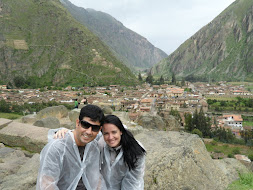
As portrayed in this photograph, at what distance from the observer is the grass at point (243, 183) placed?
3.68m

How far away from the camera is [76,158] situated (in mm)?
2170

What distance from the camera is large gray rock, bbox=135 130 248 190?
330 centimetres

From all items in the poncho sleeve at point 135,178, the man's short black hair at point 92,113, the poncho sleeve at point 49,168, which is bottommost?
the poncho sleeve at point 135,178

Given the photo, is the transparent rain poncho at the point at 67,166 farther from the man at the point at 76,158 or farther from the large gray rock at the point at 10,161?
the large gray rock at the point at 10,161

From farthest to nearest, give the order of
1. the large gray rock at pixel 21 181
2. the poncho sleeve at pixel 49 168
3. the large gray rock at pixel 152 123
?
the large gray rock at pixel 152 123 → the large gray rock at pixel 21 181 → the poncho sleeve at pixel 49 168

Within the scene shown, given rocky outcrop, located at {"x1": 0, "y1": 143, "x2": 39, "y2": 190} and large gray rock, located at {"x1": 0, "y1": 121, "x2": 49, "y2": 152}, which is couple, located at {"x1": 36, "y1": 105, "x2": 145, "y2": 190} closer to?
rocky outcrop, located at {"x1": 0, "y1": 143, "x2": 39, "y2": 190}

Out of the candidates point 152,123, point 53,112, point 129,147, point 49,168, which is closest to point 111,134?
point 129,147

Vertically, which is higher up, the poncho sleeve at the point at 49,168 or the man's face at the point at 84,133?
the man's face at the point at 84,133

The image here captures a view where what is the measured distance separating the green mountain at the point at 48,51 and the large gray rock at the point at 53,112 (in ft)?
218

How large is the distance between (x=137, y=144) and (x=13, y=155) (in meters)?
4.92

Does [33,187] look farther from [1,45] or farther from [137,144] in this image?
[1,45]

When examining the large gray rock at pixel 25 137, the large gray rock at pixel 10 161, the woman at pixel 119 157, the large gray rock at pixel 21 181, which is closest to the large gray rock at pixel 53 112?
the large gray rock at pixel 25 137

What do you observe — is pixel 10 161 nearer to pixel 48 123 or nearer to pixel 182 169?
pixel 48 123

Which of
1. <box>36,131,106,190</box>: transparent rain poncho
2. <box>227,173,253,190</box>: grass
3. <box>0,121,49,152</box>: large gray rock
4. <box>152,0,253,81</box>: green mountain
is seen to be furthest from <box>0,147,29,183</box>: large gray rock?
<box>152,0,253,81</box>: green mountain
